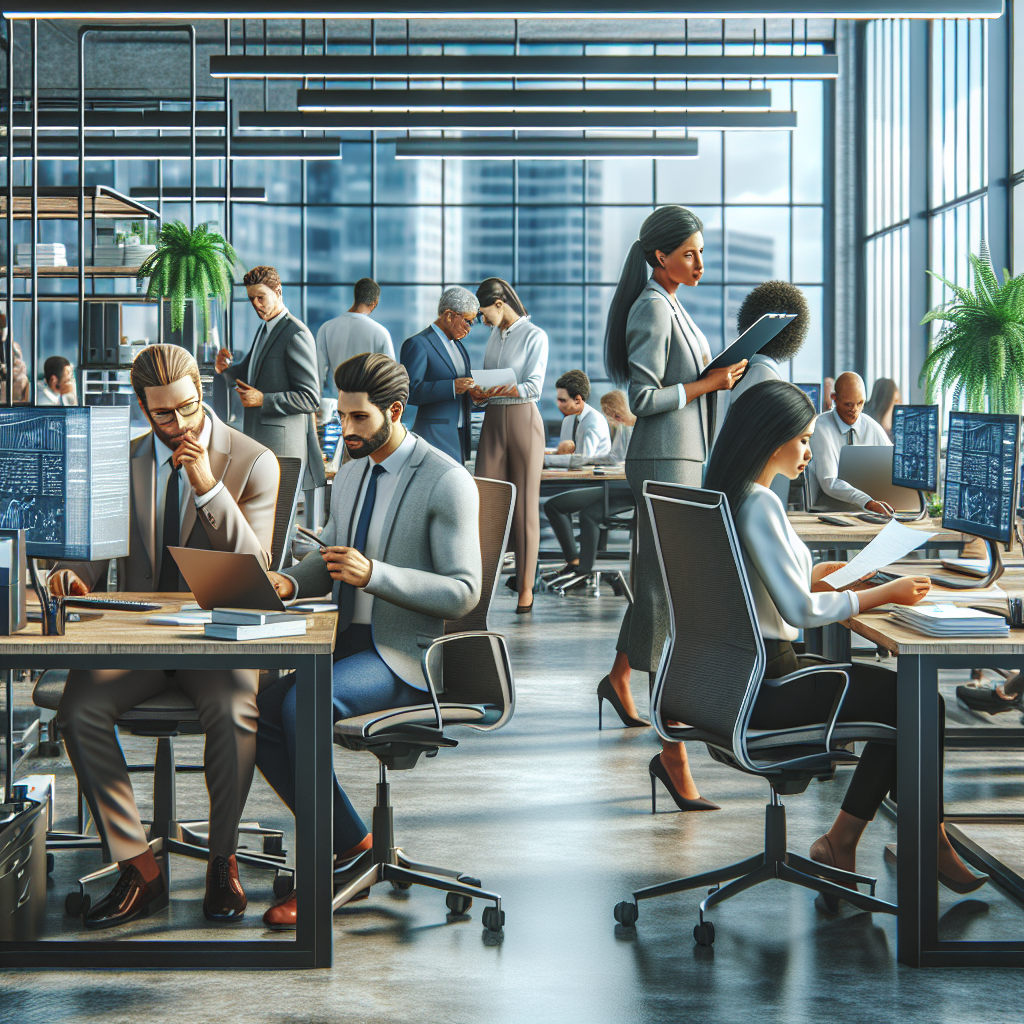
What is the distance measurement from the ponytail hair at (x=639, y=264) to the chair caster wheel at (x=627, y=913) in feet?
5.79

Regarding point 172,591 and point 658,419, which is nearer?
point 172,591

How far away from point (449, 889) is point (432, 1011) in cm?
47

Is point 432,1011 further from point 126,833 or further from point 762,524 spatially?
point 762,524

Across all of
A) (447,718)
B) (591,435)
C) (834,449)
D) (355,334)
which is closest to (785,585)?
(447,718)

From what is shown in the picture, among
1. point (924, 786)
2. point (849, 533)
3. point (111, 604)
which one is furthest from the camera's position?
point (849, 533)

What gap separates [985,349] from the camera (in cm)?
806

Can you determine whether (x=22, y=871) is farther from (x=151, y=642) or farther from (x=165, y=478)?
(x=165, y=478)

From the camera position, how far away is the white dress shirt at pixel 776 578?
2688mm

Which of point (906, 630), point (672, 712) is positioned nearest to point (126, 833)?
point (672, 712)

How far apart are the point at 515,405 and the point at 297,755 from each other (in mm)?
4552

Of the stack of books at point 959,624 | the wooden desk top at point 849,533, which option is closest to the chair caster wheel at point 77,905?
the stack of books at point 959,624

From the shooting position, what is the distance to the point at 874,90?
15.1 metres

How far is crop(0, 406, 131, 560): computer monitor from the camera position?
276cm

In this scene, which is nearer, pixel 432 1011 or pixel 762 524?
pixel 432 1011
